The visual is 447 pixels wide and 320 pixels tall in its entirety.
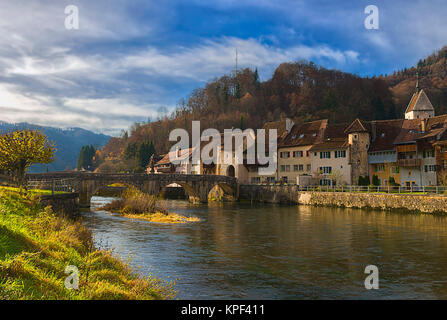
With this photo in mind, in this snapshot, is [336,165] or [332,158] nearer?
[336,165]

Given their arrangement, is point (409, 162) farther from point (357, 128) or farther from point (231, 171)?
point (231, 171)

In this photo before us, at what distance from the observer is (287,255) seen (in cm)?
2281

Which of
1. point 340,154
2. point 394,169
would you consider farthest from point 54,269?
point 340,154

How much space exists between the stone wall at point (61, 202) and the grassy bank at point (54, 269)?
10.9m

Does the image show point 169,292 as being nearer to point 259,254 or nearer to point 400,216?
point 259,254

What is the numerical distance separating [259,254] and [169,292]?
9.51 meters

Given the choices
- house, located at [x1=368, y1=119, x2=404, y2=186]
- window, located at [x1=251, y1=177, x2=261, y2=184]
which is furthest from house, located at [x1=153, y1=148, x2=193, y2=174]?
house, located at [x1=368, y1=119, x2=404, y2=186]

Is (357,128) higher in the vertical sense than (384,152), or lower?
higher

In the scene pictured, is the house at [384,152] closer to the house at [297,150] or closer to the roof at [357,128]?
the roof at [357,128]

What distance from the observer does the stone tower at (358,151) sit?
65.8 metres

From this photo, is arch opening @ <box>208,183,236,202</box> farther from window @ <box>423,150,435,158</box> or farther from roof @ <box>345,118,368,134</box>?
window @ <box>423,150,435,158</box>

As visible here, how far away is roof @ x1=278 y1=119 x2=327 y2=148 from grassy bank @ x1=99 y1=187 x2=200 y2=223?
37.4m

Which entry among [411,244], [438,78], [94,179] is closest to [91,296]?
[411,244]

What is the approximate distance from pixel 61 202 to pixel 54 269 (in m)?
24.2
